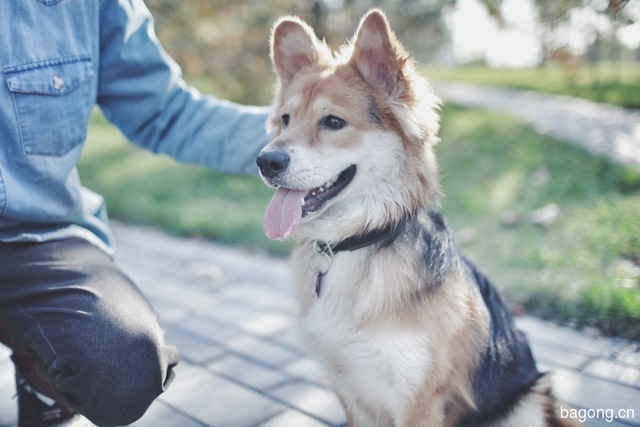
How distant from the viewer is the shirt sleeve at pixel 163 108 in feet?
7.97

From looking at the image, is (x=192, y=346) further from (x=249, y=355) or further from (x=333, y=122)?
(x=333, y=122)

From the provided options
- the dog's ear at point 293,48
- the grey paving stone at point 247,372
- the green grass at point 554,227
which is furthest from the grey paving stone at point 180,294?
the green grass at point 554,227

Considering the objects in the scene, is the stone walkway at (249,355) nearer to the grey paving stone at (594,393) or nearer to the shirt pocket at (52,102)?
the grey paving stone at (594,393)

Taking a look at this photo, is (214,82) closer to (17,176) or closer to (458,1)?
(458,1)

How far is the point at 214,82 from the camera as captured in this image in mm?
8445

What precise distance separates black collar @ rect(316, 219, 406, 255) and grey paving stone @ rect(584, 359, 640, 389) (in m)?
1.37

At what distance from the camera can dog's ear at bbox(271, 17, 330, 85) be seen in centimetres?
248

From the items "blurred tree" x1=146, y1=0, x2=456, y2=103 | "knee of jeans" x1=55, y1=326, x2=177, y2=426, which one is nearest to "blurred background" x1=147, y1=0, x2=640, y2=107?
"blurred tree" x1=146, y1=0, x2=456, y2=103

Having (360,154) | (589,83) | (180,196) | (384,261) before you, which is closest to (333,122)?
(360,154)

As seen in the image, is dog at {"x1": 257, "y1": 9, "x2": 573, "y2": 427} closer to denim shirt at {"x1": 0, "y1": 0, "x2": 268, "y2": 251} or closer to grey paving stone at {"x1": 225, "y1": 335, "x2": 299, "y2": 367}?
denim shirt at {"x1": 0, "y1": 0, "x2": 268, "y2": 251}

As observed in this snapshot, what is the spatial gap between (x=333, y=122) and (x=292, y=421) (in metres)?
1.32

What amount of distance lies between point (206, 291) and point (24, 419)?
5.82 feet

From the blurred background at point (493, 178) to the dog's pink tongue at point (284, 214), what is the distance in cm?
79

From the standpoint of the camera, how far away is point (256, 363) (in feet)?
9.74
